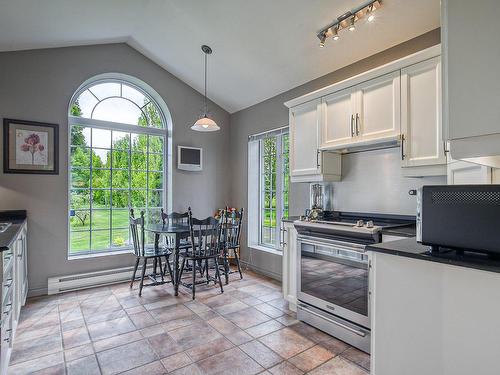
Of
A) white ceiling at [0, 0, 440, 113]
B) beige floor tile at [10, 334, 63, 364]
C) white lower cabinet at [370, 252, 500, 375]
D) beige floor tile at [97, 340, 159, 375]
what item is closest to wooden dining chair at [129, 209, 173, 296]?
beige floor tile at [10, 334, 63, 364]

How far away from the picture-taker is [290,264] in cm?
309

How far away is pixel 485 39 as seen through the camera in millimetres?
1039

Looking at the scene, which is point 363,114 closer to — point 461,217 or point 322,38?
point 322,38

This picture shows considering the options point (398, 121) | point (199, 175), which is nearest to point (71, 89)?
point (199, 175)

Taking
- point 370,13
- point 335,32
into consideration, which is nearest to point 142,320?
point 335,32

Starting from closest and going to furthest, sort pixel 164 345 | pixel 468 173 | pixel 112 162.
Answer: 1. pixel 468 173
2. pixel 164 345
3. pixel 112 162

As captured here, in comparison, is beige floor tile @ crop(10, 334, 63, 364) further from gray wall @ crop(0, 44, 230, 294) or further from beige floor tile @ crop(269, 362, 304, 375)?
beige floor tile @ crop(269, 362, 304, 375)

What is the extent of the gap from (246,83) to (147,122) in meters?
1.67

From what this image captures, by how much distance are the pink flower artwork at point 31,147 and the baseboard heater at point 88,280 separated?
1.46 m

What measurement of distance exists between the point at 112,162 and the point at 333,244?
333 cm

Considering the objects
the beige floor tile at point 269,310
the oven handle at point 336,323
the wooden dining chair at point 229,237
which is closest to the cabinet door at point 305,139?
the wooden dining chair at point 229,237

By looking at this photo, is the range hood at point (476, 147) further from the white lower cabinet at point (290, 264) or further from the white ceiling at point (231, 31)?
the white lower cabinet at point (290, 264)

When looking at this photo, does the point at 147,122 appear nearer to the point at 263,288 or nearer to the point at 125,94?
the point at 125,94

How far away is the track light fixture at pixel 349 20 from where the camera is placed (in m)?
2.40
